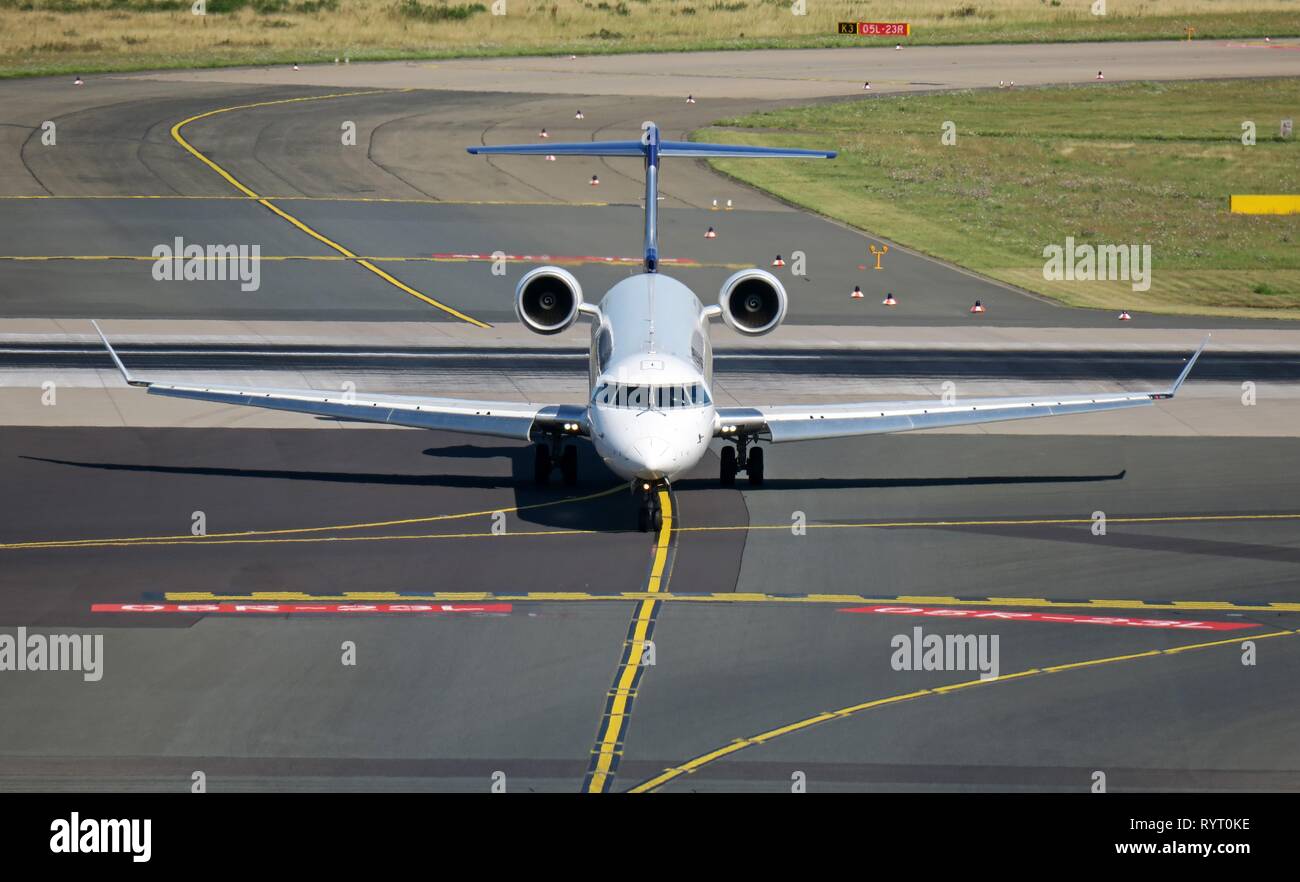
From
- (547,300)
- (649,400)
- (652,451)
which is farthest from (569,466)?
(652,451)

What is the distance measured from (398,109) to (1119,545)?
2485 inches

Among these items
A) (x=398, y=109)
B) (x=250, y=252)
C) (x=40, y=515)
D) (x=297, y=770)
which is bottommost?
(x=297, y=770)

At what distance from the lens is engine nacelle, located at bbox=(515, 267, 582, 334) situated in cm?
3297

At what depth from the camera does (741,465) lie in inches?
1326

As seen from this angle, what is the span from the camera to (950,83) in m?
101

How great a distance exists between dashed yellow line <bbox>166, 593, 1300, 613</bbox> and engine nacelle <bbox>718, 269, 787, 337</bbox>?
7.89 m

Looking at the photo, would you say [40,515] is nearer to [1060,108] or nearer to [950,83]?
[1060,108]

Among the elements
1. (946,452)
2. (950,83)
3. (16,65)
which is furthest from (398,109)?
(946,452)

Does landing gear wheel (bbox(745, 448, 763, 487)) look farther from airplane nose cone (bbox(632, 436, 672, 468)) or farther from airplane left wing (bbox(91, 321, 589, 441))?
airplane nose cone (bbox(632, 436, 672, 468))

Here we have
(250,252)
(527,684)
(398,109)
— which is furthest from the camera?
(398,109)

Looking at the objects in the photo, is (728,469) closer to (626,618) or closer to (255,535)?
(626,618)

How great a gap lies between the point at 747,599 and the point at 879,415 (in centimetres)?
774

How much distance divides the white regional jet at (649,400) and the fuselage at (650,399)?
29 mm

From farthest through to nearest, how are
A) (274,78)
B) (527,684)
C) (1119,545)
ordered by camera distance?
(274,78), (1119,545), (527,684)
